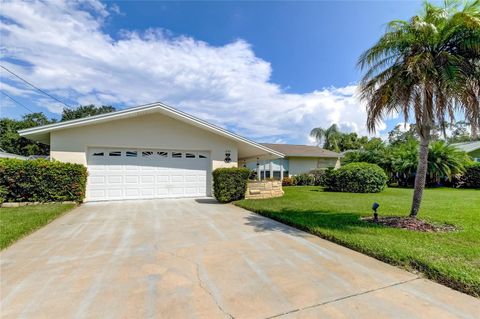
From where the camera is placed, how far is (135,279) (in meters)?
3.39

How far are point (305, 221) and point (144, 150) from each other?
7.90 m

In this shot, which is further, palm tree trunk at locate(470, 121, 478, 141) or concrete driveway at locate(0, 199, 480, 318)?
palm tree trunk at locate(470, 121, 478, 141)

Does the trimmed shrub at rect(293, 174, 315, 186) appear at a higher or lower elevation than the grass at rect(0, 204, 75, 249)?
higher

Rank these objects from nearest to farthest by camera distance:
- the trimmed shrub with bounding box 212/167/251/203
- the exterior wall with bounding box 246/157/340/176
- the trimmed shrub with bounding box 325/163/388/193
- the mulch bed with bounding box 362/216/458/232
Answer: the mulch bed with bounding box 362/216/458/232, the trimmed shrub with bounding box 212/167/251/203, the trimmed shrub with bounding box 325/163/388/193, the exterior wall with bounding box 246/157/340/176

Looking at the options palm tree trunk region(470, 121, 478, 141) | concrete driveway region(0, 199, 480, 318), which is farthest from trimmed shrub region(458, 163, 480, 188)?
concrete driveway region(0, 199, 480, 318)

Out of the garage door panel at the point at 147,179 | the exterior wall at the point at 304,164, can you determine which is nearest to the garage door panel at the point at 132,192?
the garage door panel at the point at 147,179

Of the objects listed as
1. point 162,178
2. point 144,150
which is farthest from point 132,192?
point 144,150

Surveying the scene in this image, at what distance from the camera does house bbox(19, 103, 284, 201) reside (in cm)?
1039

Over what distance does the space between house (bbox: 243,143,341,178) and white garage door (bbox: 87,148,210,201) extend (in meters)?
10.1

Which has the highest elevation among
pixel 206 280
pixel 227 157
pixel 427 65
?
pixel 427 65

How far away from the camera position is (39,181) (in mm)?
9070

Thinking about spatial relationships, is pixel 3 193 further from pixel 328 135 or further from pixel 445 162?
pixel 328 135

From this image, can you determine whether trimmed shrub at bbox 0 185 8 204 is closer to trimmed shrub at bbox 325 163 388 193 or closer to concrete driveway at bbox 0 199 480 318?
concrete driveway at bbox 0 199 480 318

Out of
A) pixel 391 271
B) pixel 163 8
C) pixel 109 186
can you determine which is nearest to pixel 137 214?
pixel 109 186
